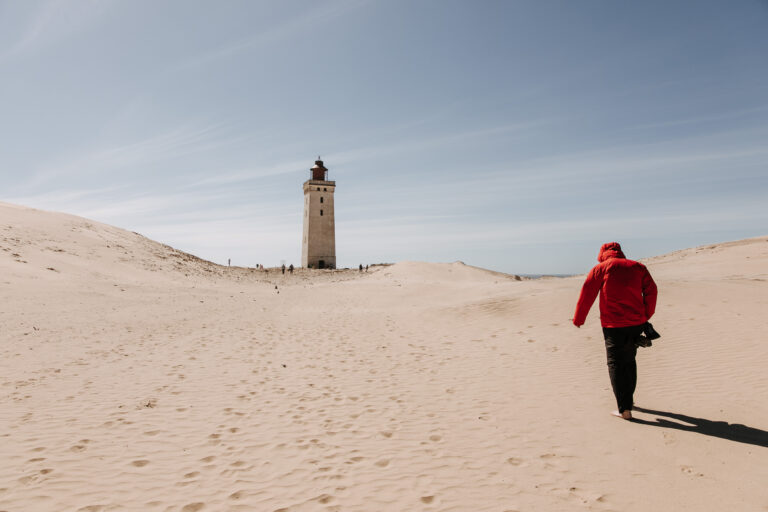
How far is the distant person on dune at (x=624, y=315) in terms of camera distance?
598 centimetres

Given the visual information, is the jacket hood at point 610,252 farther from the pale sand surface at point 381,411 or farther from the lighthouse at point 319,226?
the lighthouse at point 319,226

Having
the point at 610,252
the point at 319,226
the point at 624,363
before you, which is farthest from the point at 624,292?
the point at 319,226

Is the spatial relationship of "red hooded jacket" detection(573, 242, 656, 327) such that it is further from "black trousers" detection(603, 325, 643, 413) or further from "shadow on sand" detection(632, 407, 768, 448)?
"shadow on sand" detection(632, 407, 768, 448)

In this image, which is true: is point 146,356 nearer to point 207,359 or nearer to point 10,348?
point 207,359

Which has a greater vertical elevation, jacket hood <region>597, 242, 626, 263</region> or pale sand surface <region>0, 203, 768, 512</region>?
jacket hood <region>597, 242, 626, 263</region>

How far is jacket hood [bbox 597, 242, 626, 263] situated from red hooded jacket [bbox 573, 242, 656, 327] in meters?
0.14

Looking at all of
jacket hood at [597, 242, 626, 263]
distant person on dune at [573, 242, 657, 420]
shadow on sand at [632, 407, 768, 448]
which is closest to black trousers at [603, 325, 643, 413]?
distant person on dune at [573, 242, 657, 420]

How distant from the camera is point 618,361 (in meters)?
6.03

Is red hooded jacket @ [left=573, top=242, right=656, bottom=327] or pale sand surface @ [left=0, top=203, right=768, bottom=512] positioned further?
red hooded jacket @ [left=573, top=242, right=656, bottom=327]

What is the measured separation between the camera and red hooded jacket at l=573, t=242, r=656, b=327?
19.6ft

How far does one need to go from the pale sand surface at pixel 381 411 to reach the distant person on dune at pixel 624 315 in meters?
0.59

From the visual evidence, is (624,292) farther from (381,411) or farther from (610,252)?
(381,411)

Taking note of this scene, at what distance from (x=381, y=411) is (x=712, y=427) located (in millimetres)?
4823

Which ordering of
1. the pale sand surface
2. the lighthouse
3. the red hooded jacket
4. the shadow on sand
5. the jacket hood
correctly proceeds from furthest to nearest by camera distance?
the lighthouse < the jacket hood < the red hooded jacket < the shadow on sand < the pale sand surface
